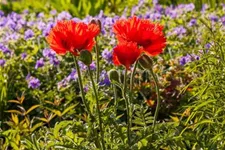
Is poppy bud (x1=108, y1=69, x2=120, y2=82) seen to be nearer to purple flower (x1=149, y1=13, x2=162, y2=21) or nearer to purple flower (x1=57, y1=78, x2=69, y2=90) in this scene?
purple flower (x1=57, y1=78, x2=69, y2=90)

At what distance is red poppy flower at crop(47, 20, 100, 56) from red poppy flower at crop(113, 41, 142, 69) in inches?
Result: 3.8

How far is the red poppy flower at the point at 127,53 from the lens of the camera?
2193 millimetres

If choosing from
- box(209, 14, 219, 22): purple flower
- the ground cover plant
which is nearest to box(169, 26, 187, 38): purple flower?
the ground cover plant

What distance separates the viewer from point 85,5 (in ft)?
20.1

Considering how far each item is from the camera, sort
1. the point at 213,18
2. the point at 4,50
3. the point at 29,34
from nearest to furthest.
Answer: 1. the point at 4,50
2. the point at 29,34
3. the point at 213,18

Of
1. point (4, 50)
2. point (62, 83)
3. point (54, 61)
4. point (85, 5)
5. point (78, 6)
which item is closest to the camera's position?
point (62, 83)

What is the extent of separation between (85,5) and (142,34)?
3.98 meters

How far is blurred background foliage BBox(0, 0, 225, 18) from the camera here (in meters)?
6.08

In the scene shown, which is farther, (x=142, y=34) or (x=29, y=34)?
(x=29, y=34)

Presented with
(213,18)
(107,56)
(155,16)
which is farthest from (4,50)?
(213,18)

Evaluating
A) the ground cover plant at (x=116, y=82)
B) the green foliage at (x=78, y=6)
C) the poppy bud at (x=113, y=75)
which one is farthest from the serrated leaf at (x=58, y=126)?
the green foliage at (x=78, y=6)

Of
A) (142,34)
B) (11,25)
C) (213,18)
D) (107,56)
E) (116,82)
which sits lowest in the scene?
(116,82)

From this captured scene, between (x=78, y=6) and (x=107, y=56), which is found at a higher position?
(x=78, y=6)

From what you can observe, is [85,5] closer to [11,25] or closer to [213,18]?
[11,25]
